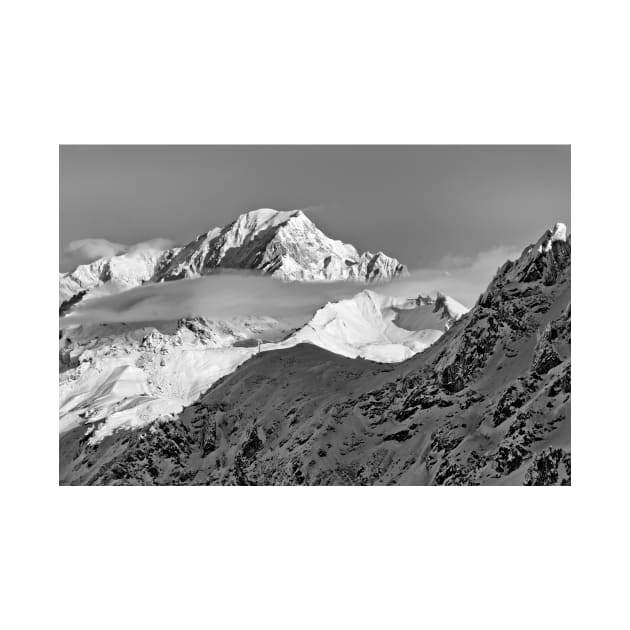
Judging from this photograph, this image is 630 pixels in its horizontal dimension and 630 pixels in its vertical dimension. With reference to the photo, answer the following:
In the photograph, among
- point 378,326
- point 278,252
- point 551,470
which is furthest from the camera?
point 378,326

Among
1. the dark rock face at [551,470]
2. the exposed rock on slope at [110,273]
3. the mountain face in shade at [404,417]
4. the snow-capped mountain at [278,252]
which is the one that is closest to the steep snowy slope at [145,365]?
the mountain face in shade at [404,417]

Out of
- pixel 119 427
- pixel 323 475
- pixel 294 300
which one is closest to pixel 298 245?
pixel 294 300

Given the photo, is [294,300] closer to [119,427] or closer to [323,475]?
[323,475]

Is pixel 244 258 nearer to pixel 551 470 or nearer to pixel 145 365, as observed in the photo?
pixel 145 365

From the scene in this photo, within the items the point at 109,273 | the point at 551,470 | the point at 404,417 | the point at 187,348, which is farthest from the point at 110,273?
the point at 551,470

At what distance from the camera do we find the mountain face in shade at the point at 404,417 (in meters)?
59.7

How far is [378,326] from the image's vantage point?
84688 millimetres

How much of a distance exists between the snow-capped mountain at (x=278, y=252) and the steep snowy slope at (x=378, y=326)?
3911 millimetres

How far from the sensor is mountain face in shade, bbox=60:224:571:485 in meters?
59.7

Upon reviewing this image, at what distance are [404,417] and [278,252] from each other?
A: 14.9 meters

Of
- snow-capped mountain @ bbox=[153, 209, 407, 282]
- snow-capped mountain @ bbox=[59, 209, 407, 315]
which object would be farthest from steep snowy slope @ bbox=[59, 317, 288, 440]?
snow-capped mountain @ bbox=[153, 209, 407, 282]

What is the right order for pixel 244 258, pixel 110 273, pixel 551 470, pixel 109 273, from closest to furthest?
1. pixel 551 470
2. pixel 109 273
3. pixel 110 273
4. pixel 244 258

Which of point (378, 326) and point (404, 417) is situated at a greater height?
point (378, 326)

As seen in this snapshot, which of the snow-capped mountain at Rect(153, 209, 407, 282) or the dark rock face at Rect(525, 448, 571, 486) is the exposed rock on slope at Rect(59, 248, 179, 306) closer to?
the snow-capped mountain at Rect(153, 209, 407, 282)
